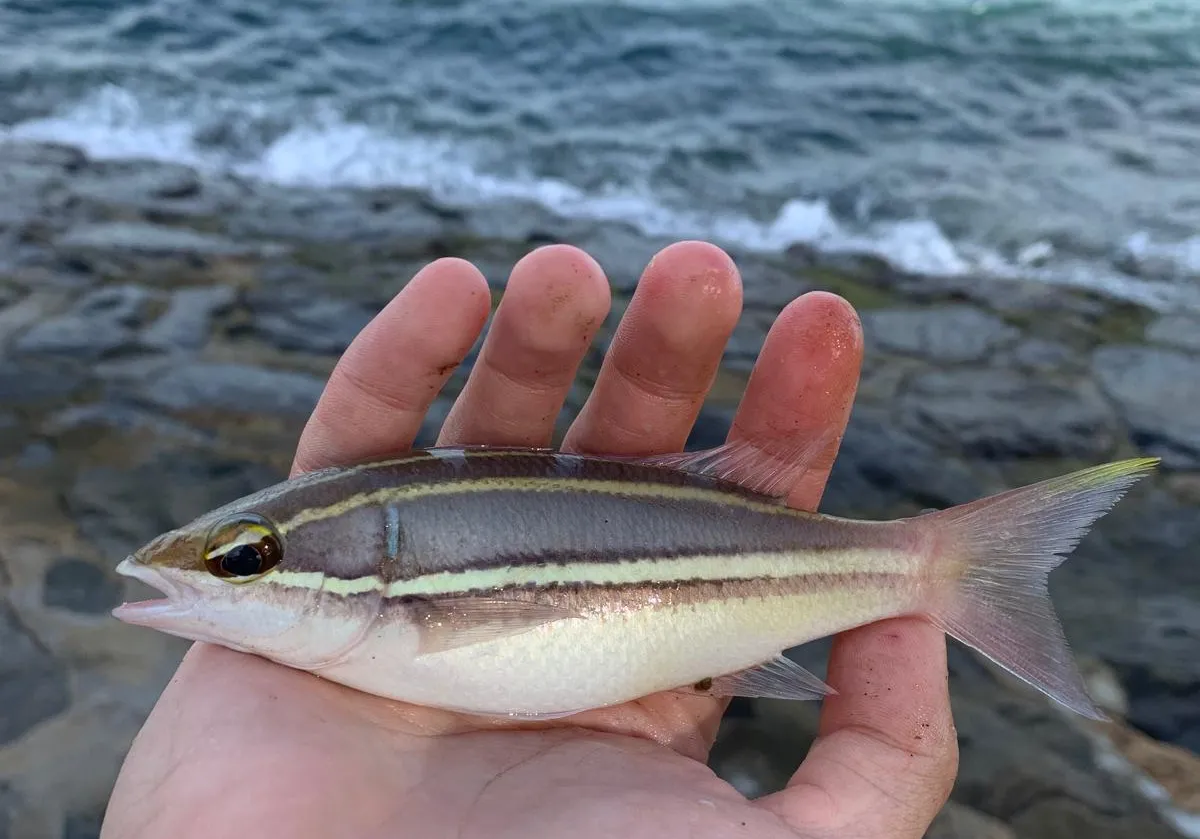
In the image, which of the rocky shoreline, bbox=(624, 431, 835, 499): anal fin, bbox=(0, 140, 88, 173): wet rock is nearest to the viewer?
bbox=(624, 431, 835, 499): anal fin

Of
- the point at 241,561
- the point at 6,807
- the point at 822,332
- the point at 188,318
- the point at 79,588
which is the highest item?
the point at 822,332

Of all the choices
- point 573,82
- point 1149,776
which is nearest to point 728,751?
point 1149,776

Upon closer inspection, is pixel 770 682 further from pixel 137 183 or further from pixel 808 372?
pixel 137 183

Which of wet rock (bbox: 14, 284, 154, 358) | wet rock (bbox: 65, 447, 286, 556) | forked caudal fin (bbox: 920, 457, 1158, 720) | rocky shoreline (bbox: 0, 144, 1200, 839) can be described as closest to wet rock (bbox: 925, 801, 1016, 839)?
rocky shoreline (bbox: 0, 144, 1200, 839)

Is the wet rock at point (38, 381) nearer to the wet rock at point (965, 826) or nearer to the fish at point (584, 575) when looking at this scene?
the fish at point (584, 575)

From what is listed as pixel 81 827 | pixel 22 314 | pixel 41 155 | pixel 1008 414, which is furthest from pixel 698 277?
pixel 41 155

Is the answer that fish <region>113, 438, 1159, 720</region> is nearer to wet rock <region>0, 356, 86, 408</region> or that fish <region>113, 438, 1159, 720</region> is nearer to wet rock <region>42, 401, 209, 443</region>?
wet rock <region>42, 401, 209, 443</region>

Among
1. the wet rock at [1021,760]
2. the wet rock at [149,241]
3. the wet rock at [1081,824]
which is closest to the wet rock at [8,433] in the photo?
the wet rock at [149,241]
